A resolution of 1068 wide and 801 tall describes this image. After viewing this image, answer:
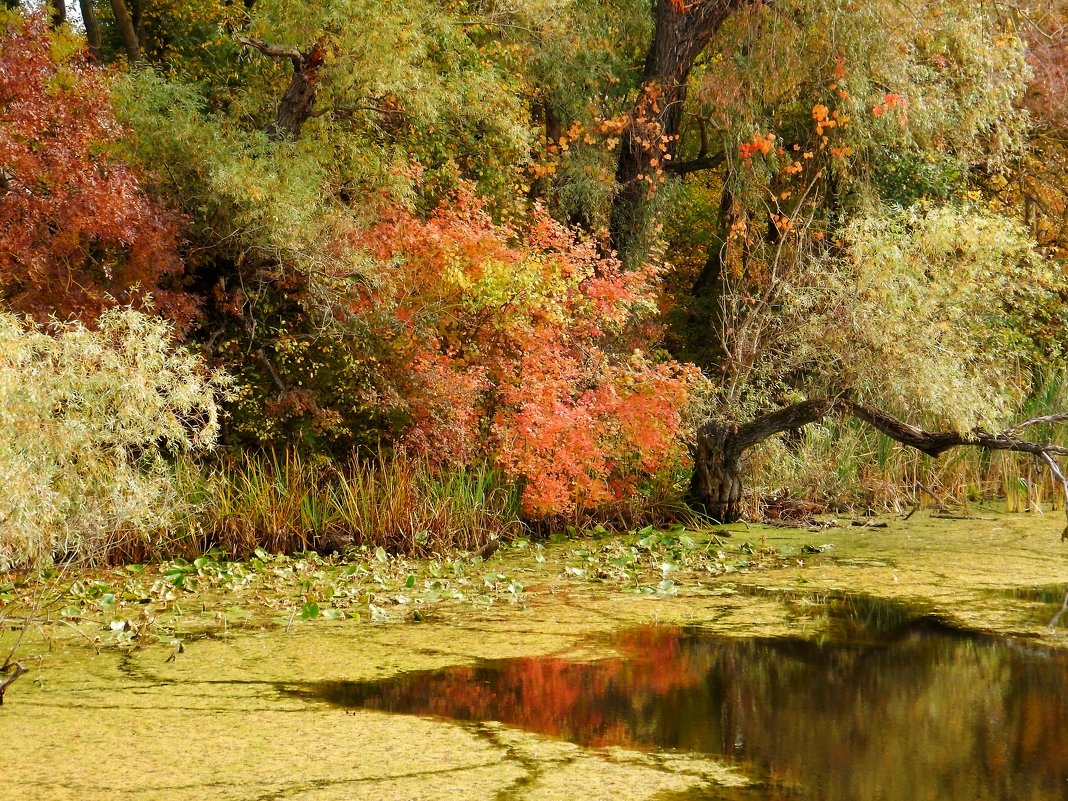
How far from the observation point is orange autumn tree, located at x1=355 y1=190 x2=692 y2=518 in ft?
30.6

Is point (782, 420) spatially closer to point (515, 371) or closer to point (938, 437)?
point (938, 437)

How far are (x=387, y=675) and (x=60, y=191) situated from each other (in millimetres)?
4416

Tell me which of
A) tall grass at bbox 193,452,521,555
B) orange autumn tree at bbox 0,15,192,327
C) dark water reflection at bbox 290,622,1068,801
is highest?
orange autumn tree at bbox 0,15,192,327

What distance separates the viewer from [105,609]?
22.4ft

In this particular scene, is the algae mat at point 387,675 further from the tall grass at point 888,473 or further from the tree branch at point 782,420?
the tall grass at point 888,473

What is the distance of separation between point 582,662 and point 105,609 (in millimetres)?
2822

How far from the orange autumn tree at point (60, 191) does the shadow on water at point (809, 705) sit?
4142 millimetres

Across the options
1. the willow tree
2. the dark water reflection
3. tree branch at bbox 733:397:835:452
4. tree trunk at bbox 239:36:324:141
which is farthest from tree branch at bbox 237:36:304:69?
the dark water reflection

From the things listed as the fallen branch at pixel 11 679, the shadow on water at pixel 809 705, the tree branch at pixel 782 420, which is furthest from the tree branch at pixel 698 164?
the fallen branch at pixel 11 679

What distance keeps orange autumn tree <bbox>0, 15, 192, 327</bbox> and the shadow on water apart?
414 centimetres

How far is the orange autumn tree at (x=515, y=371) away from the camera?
9.31 meters

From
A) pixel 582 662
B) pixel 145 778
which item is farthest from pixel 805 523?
pixel 145 778

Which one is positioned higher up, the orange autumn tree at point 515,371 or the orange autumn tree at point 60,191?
the orange autumn tree at point 60,191

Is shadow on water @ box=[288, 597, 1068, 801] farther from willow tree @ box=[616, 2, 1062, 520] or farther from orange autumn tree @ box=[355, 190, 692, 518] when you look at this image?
willow tree @ box=[616, 2, 1062, 520]
